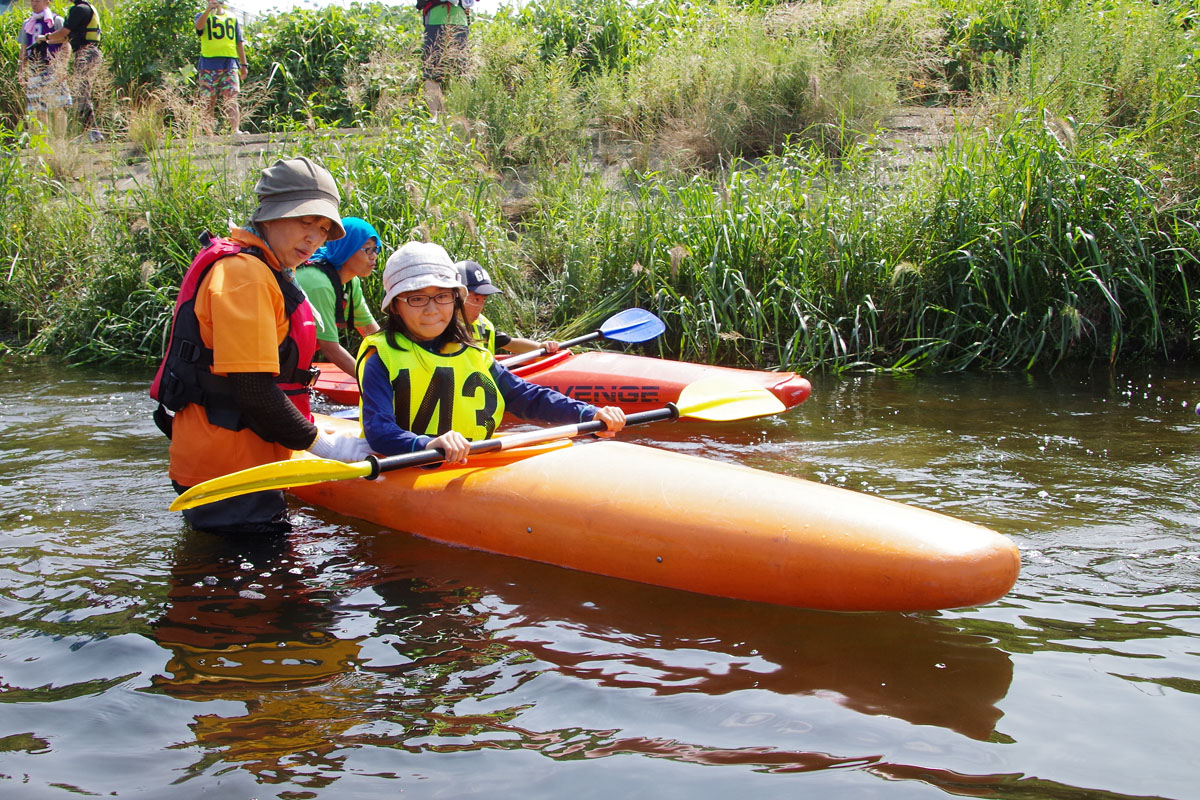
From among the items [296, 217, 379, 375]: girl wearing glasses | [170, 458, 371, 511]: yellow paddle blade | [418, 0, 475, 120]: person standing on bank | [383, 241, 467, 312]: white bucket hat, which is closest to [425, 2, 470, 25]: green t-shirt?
[418, 0, 475, 120]: person standing on bank

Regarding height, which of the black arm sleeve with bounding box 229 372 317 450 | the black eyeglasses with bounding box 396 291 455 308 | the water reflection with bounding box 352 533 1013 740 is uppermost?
the black eyeglasses with bounding box 396 291 455 308

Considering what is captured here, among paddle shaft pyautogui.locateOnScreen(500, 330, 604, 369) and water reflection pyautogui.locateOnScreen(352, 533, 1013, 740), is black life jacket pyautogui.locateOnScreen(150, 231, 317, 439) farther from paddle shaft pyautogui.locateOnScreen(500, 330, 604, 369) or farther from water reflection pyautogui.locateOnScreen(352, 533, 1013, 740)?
paddle shaft pyautogui.locateOnScreen(500, 330, 604, 369)

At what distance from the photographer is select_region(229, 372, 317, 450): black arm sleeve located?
3035 mm

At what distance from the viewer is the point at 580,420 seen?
3764mm

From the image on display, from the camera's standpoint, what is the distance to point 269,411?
10.2 feet

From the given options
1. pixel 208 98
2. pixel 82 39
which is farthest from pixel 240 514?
pixel 82 39

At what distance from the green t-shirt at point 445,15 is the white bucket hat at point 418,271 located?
5.76 m

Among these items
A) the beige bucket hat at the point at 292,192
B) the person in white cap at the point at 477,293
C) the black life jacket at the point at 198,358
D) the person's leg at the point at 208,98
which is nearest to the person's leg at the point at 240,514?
the black life jacket at the point at 198,358

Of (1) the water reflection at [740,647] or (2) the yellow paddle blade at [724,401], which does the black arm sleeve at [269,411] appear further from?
(2) the yellow paddle blade at [724,401]

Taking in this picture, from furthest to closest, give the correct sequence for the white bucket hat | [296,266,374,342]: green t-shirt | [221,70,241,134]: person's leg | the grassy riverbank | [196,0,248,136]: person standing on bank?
[196,0,248,136]: person standing on bank → [221,70,241,134]: person's leg → the grassy riverbank → [296,266,374,342]: green t-shirt → the white bucket hat

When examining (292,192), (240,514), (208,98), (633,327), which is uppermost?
(208,98)

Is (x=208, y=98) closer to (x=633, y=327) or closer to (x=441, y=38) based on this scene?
(x=441, y=38)

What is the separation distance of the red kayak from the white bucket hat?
2.02 meters

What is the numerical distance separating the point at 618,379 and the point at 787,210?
6.18 feet
